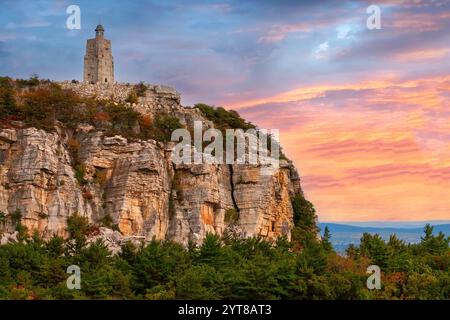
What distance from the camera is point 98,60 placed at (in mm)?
83500

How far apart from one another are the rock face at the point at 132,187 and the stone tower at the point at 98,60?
8334mm

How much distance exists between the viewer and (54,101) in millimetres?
69188

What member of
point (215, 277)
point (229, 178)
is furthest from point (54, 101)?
point (215, 277)

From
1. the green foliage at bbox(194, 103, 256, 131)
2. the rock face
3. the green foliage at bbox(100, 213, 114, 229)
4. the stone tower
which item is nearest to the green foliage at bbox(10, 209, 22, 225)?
the rock face

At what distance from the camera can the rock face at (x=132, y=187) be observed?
206ft

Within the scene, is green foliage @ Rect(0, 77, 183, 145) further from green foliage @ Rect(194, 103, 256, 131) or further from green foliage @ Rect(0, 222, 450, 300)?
green foliage @ Rect(0, 222, 450, 300)

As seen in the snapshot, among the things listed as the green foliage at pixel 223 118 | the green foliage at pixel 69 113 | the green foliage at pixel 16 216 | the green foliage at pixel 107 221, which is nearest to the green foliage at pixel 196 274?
the green foliage at pixel 16 216

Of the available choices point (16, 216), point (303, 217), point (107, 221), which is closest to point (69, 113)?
point (107, 221)

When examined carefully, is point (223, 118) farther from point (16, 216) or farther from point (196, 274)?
point (196, 274)

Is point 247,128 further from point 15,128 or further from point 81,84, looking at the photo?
point 15,128

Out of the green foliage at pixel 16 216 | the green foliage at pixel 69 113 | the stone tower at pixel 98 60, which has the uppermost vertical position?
the stone tower at pixel 98 60

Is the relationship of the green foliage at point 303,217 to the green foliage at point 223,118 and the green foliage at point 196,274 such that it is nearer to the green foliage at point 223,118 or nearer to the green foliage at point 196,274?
the green foliage at point 223,118

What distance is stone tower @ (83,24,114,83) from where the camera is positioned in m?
83.4

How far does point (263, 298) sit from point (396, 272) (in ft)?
38.4
